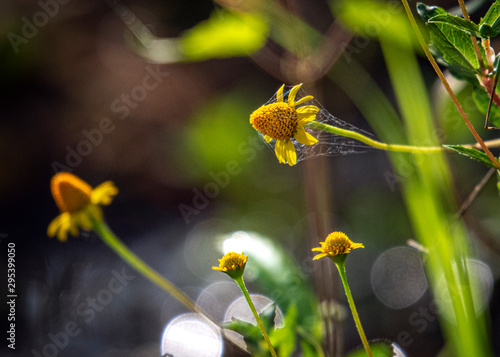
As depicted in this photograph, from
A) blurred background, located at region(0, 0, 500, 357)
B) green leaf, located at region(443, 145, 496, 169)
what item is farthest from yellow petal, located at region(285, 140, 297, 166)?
blurred background, located at region(0, 0, 500, 357)

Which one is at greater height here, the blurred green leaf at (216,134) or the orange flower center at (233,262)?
the blurred green leaf at (216,134)

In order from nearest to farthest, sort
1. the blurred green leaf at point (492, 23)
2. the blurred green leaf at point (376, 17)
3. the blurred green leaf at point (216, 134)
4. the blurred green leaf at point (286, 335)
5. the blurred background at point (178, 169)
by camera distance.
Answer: the blurred green leaf at point (492, 23) < the blurred green leaf at point (286, 335) < the blurred green leaf at point (376, 17) < the blurred background at point (178, 169) < the blurred green leaf at point (216, 134)

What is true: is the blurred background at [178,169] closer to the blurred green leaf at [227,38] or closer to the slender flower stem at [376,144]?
the blurred green leaf at [227,38]

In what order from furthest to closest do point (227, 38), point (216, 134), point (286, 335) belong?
point (216, 134) → point (227, 38) → point (286, 335)

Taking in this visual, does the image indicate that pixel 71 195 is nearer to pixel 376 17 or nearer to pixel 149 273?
pixel 149 273

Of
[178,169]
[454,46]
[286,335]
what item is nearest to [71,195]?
[286,335]

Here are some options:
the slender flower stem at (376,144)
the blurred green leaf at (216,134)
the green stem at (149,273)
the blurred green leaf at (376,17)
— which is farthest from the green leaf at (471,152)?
the blurred green leaf at (216,134)

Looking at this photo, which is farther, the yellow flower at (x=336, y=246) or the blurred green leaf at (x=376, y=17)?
the blurred green leaf at (x=376, y=17)

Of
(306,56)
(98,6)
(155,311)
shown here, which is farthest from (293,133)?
(98,6)
